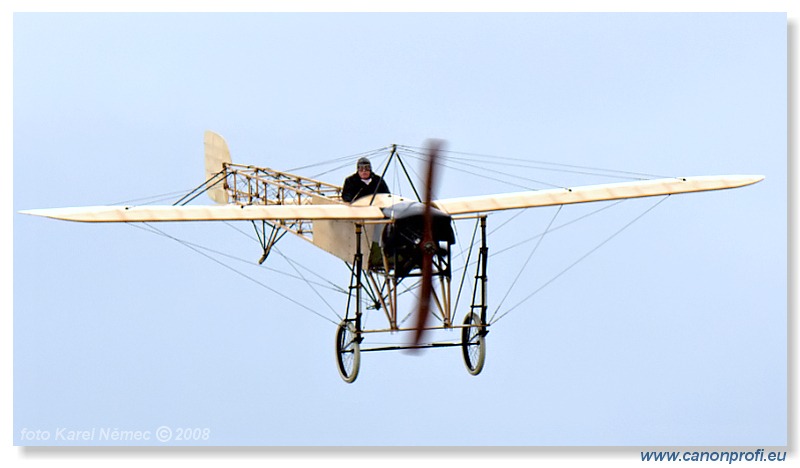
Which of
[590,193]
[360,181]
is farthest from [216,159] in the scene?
[590,193]

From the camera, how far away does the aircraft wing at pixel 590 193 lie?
22.9 metres

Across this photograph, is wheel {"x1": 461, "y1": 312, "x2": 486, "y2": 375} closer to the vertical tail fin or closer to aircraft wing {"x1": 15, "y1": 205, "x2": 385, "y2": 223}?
aircraft wing {"x1": 15, "y1": 205, "x2": 385, "y2": 223}

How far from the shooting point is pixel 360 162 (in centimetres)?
2352

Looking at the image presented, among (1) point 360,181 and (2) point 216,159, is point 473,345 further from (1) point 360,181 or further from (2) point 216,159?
(2) point 216,159

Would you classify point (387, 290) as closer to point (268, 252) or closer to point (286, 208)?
point (286, 208)

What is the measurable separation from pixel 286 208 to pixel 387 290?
5.29ft

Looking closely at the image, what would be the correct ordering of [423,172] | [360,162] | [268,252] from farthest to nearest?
[268,252]
[360,162]
[423,172]

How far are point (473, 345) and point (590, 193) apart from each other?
249 centimetres

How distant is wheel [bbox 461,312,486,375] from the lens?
22.9m

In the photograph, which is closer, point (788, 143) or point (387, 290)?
point (387, 290)

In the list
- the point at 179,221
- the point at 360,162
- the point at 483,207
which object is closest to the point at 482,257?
the point at 483,207

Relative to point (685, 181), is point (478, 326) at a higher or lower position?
lower

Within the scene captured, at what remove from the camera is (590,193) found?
23.4 m

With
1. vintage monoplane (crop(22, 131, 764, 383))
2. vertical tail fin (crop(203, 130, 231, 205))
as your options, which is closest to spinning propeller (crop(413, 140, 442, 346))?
vintage monoplane (crop(22, 131, 764, 383))
